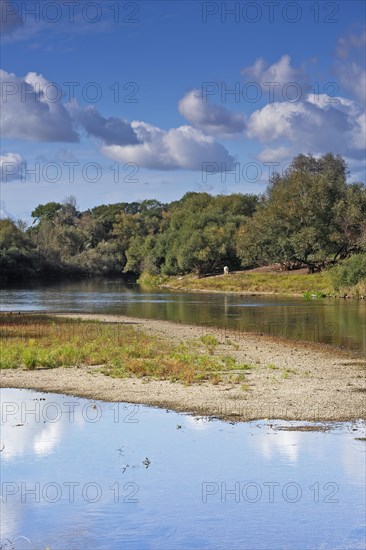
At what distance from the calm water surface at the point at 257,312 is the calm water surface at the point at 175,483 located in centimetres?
1674

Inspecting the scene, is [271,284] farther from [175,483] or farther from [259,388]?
[175,483]

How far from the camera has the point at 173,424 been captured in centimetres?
1873

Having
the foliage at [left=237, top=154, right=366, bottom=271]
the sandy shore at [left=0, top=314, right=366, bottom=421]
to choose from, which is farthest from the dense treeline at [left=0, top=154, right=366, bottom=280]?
the sandy shore at [left=0, top=314, right=366, bottom=421]

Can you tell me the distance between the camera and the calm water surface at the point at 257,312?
41.5m

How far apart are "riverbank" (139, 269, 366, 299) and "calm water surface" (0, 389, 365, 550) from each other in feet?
185

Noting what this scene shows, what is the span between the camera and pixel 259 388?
74.5 feet

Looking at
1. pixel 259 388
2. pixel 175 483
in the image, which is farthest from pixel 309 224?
pixel 175 483

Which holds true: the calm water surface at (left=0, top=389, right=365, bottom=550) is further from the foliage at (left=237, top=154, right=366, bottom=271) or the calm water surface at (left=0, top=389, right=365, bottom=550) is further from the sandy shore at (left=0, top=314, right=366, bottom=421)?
the foliage at (left=237, top=154, right=366, bottom=271)

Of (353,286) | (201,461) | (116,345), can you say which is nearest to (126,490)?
(201,461)

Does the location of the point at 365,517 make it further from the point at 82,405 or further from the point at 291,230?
the point at 291,230

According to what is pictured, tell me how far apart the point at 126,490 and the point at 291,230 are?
8194 centimetres

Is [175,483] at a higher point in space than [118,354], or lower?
lower

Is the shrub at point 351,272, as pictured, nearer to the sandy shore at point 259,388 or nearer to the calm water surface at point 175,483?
the sandy shore at point 259,388

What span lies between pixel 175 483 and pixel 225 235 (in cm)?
9933
